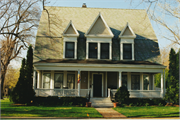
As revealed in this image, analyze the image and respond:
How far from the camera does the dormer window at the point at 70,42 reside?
20480mm

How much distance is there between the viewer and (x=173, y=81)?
18359 mm

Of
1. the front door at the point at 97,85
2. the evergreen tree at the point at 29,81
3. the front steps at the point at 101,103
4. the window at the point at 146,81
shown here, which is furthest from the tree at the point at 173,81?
the evergreen tree at the point at 29,81

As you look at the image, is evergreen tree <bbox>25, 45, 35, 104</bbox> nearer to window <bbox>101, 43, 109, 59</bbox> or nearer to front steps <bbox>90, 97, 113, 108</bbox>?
front steps <bbox>90, 97, 113, 108</bbox>

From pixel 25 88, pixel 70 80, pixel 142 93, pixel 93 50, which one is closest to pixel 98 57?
pixel 93 50

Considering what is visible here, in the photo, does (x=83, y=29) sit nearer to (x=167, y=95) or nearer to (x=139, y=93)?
(x=139, y=93)

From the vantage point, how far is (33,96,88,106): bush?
1731cm

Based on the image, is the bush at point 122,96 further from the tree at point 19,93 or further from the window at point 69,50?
the tree at point 19,93

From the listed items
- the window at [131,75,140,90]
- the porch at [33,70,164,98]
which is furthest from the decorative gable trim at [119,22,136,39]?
the window at [131,75,140,90]

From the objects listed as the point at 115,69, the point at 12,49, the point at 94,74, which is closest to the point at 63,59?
the point at 94,74

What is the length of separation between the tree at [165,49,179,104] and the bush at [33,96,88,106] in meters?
7.87

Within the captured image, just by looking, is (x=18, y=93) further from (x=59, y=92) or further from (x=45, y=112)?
(x=45, y=112)

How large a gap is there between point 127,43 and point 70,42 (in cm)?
623

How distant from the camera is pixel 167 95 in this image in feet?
59.4

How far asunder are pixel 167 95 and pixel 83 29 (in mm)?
11743
